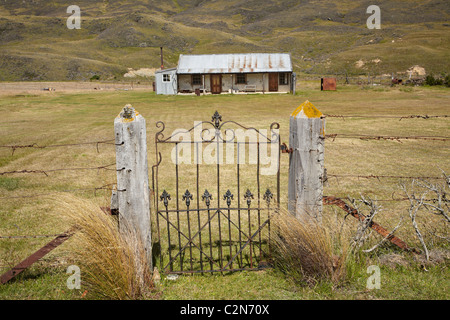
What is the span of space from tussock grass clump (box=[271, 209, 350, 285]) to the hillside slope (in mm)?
58447

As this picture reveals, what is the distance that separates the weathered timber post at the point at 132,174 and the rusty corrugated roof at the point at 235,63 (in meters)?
33.0

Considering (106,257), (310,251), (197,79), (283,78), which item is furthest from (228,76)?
(106,257)

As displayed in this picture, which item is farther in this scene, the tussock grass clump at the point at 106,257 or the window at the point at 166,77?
the window at the point at 166,77

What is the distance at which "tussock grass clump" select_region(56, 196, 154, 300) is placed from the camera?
3377mm

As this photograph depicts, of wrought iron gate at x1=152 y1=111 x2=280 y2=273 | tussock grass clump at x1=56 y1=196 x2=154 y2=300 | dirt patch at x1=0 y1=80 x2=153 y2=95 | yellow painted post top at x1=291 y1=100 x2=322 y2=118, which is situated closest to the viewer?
tussock grass clump at x1=56 y1=196 x2=154 y2=300

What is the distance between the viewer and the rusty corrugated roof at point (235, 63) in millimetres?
35781

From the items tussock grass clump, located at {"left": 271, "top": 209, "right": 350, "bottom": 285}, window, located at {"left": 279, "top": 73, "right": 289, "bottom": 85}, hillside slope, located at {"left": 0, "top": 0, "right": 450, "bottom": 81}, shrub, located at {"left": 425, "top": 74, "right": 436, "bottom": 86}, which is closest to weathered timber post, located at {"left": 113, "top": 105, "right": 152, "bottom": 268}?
tussock grass clump, located at {"left": 271, "top": 209, "right": 350, "bottom": 285}

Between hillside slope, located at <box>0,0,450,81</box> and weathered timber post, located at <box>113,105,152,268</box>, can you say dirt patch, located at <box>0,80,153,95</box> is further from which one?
weathered timber post, located at <box>113,105,152,268</box>

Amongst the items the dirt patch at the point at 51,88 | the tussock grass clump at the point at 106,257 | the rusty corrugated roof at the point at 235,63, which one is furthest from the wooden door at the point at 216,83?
the tussock grass clump at the point at 106,257

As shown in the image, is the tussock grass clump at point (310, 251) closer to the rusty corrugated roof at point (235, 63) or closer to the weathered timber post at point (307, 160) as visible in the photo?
the weathered timber post at point (307, 160)

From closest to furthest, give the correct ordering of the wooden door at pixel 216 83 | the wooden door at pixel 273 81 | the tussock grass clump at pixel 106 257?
the tussock grass clump at pixel 106 257 < the wooden door at pixel 273 81 < the wooden door at pixel 216 83

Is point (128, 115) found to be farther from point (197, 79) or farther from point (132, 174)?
point (197, 79)

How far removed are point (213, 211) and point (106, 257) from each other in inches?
130
